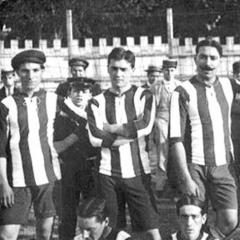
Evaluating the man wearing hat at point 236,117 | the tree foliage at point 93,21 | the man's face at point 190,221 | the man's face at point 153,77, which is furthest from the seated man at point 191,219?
the tree foliage at point 93,21

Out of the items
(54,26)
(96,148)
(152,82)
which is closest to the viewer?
(96,148)

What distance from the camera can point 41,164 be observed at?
5.01 metres

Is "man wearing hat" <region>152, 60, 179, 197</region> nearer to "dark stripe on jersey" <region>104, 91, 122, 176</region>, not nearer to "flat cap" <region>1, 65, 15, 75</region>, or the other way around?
"dark stripe on jersey" <region>104, 91, 122, 176</region>

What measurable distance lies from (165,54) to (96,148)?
3.45 ft

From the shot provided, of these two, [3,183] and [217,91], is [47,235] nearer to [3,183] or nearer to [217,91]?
[3,183]

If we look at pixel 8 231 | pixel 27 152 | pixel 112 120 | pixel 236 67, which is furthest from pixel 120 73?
pixel 8 231

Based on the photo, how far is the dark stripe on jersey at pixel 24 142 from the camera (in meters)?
4.89

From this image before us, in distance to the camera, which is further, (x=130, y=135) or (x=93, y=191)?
(x=93, y=191)

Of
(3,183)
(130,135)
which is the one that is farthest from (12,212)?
(130,135)

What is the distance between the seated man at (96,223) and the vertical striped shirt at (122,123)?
10.6 inches

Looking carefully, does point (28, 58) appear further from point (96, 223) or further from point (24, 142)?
point (96, 223)

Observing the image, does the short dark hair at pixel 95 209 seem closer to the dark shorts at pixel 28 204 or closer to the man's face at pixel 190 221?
the dark shorts at pixel 28 204

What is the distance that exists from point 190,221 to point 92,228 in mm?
613

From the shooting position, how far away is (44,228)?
4984 millimetres
